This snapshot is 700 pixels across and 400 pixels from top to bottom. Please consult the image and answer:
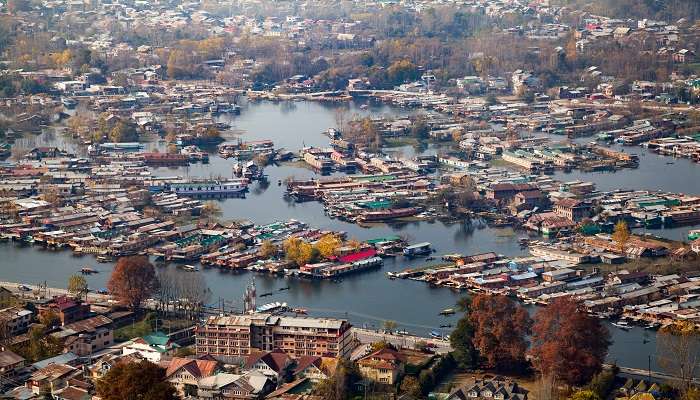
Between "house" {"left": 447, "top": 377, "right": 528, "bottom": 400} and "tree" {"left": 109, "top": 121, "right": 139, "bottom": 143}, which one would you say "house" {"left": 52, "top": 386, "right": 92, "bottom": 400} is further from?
"tree" {"left": 109, "top": 121, "right": 139, "bottom": 143}

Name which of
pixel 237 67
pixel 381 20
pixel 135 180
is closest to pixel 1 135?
pixel 135 180

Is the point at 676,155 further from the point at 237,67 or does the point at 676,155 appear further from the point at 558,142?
the point at 237,67

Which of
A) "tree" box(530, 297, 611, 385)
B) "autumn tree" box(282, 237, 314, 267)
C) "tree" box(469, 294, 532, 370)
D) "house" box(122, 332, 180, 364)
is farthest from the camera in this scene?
"autumn tree" box(282, 237, 314, 267)

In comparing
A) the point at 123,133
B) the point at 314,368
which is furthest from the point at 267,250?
the point at 123,133

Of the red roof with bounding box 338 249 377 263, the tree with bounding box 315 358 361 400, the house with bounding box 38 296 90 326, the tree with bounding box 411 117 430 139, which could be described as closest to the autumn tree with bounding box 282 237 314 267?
the red roof with bounding box 338 249 377 263

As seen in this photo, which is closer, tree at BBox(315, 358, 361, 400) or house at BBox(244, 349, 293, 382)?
tree at BBox(315, 358, 361, 400)

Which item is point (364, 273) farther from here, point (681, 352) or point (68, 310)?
point (681, 352)

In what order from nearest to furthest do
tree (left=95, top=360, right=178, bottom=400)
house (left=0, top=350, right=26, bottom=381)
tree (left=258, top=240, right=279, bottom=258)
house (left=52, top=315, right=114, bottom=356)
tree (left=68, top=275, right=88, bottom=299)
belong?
1. tree (left=95, top=360, right=178, bottom=400)
2. house (left=0, top=350, right=26, bottom=381)
3. house (left=52, top=315, right=114, bottom=356)
4. tree (left=68, top=275, right=88, bottom=299)
5. tree (left=258, top=240, right=279, bottom=258)
